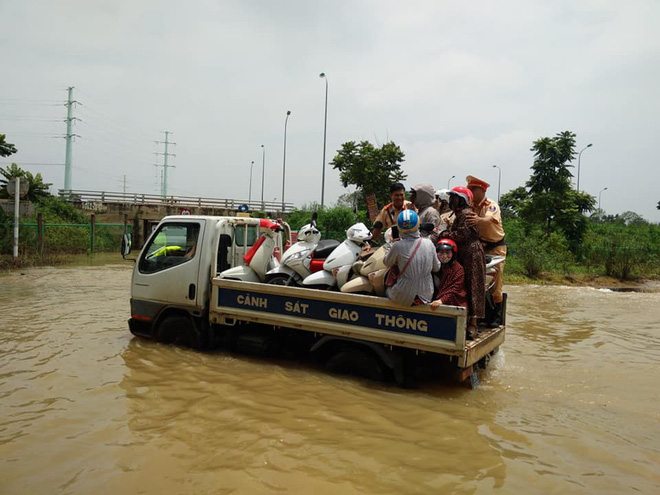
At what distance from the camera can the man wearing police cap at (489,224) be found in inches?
223

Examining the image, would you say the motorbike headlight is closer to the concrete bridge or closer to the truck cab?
the truck cab

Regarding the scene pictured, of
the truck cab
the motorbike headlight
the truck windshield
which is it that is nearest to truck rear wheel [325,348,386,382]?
the motorbike headlight

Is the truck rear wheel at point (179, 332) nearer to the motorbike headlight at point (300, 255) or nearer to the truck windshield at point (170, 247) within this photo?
the truck windshield at point (170, 247)

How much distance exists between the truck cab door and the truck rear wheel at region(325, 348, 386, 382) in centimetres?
208

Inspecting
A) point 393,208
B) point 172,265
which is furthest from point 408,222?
point 172,265

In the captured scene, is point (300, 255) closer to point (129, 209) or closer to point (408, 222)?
point (408, 222)

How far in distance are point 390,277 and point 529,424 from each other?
6.26 ft

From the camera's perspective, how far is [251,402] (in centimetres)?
492

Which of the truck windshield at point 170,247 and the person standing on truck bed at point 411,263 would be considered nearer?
the person standing on truck bed at point 411,263

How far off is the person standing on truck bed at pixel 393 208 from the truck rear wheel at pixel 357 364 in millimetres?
1569

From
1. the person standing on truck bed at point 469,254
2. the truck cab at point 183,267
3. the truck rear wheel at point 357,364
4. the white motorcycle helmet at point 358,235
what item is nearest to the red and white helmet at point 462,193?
the person standing on truck bed at point 469,254

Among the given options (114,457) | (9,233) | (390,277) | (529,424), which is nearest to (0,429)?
(114,457)

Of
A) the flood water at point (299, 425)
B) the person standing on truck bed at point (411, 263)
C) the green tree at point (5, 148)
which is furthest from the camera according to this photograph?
the green tree at point (5, 148)

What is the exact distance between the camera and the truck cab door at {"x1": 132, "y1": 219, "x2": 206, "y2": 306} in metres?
6.49
